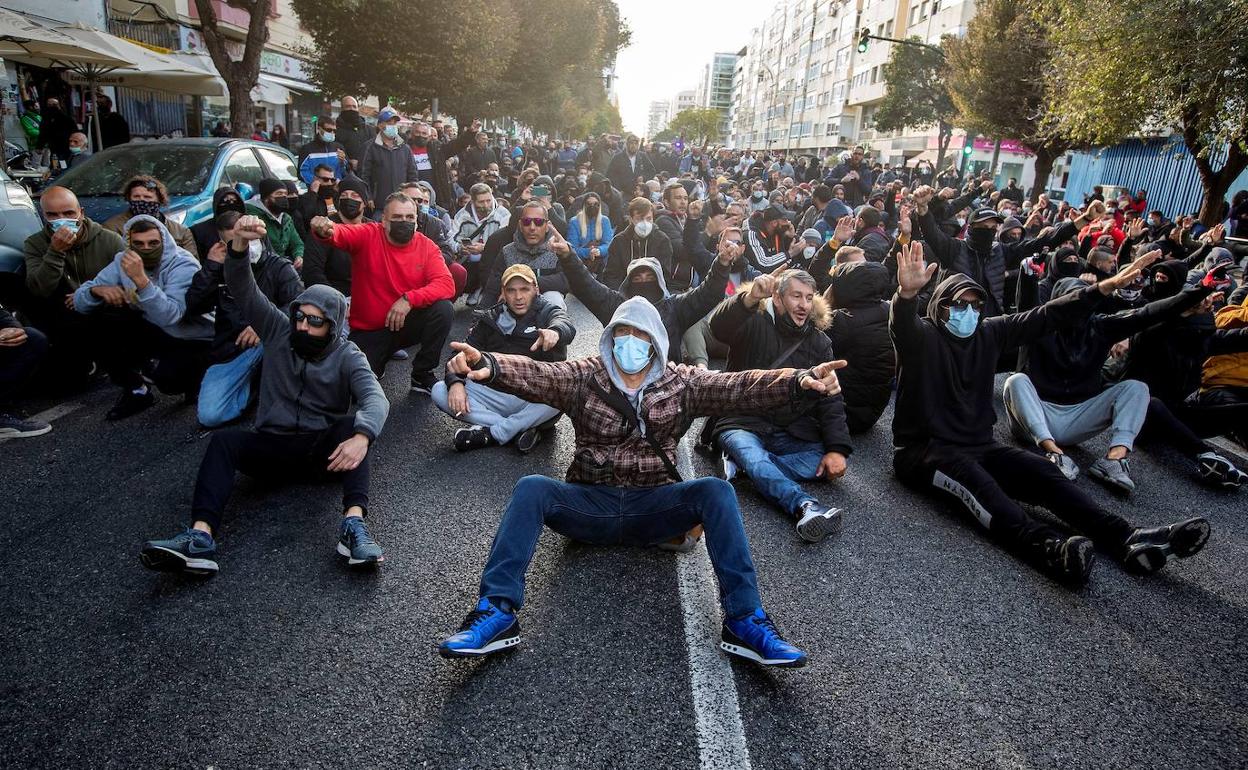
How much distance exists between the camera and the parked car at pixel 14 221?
20.6 ft

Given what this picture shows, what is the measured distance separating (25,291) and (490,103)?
32873mm

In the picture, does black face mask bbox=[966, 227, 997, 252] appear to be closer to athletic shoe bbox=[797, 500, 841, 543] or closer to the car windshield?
athletic shoe bbox=[797, 500, 841, 543]

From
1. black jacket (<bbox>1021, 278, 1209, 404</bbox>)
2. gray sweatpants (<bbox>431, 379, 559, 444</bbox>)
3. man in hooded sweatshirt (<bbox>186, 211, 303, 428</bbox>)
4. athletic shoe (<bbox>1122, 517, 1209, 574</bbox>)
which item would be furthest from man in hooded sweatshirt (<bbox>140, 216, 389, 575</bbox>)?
black jacket (<bbox>1021, 278, 1209, 404</bbox>)

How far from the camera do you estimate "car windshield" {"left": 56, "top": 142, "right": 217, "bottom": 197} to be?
8305 millimetres

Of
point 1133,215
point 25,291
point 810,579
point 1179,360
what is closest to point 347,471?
point 810,579

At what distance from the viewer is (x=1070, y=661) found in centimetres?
346

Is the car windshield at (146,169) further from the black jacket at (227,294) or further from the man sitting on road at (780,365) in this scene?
the man sitting on road at (780,365)

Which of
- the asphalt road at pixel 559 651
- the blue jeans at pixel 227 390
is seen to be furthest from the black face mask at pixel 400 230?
the asphalt road at pixel 559 651

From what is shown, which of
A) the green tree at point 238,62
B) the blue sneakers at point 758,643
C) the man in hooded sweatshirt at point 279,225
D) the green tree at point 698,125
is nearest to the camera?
the blue sneakers at point 758,643

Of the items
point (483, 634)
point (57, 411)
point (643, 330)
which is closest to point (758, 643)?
point (483, 634)

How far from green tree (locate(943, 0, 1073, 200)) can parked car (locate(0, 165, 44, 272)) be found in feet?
101

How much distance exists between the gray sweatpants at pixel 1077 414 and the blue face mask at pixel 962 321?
4.07 feet

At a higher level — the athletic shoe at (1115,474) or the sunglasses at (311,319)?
the sunglasses at (311,319)

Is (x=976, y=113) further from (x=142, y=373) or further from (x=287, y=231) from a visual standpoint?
(x=142, y=373)
